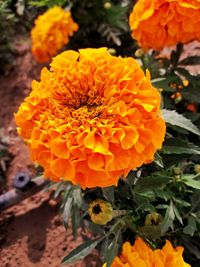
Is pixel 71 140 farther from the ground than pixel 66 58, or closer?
closer

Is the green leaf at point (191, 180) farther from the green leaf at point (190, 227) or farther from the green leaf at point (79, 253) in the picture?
the green leaf at point (79, 253)

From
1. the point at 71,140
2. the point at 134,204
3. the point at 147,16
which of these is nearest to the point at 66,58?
the point at 71,140

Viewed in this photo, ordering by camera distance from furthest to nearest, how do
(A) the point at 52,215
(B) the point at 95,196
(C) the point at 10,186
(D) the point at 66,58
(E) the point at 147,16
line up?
(C) the point at 10,186, (A) the point at 52,215, (B) the point at 95,196, (E) the point at 147,16, (D) the point at 66,58

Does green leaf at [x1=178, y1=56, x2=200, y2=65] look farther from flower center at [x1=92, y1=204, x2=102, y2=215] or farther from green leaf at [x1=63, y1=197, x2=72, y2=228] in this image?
flower center at [x1=92, y1=204, x2=102, y2=215]

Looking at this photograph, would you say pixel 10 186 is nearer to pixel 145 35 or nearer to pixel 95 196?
pixel 95 196

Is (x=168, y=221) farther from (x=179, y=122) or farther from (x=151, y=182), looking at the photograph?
(x=179, y=122)

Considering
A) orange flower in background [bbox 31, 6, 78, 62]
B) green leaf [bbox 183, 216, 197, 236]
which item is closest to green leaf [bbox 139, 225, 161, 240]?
green leaf [bbox 183, 216, 197, 236]

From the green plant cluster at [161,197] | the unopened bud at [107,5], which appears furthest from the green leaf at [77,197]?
the unopened bud at [107,5]

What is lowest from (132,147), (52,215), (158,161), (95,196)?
(52,215)
